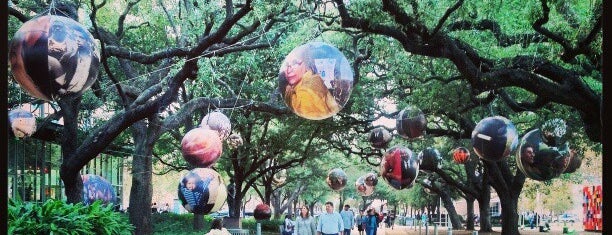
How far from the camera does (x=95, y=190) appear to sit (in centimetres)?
1591

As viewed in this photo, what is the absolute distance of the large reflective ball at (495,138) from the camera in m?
12.3

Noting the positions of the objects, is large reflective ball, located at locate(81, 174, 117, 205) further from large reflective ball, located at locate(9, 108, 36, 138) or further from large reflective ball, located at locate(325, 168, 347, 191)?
large reflective ball, located at locate(325, 168, 347, 191)

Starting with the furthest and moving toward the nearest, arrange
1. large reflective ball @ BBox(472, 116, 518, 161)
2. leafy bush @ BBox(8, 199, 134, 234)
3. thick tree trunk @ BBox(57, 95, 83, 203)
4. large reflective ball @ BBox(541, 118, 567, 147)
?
thick tree trunk @ BBox(57, 95, 83, 203) < large reflective ball @ BBox(541, 118, 567, 147) < large reflective ball @ BBox(472, 116, 518, 161) < leafy bush @ BBox(8, 199, 134, 234)

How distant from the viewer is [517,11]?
42.2ft

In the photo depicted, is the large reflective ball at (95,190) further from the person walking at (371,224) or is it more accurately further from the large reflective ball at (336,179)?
the large reflective ball at (336,179)

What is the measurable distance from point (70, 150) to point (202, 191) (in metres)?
4.68

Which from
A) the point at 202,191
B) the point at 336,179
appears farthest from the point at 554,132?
the point at 336,179

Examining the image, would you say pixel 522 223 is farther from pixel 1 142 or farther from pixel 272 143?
pixel 1 142

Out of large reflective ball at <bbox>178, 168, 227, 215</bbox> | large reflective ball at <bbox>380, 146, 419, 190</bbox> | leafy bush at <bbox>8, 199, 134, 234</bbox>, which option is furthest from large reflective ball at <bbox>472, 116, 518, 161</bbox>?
leafy bush at <bbox>8, 199, 134, 234</bbox>

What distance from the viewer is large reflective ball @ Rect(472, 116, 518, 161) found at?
40.3ft

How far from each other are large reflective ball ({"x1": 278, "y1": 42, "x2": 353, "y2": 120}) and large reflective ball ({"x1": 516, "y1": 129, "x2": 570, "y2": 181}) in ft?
17.9

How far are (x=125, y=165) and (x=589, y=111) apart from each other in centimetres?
3197

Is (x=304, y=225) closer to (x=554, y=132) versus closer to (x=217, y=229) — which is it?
(x=217, y=229)

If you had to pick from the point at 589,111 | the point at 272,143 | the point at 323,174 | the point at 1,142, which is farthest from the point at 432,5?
the point at 323,174
